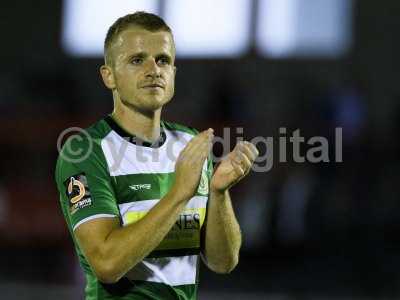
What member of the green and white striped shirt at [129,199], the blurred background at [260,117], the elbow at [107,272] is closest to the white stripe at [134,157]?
the green and white striped shirt at [129,199]

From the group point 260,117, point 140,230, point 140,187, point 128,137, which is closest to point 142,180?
point 140,187

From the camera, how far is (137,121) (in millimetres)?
2576

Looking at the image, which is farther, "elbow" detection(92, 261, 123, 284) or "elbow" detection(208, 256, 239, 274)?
"elbow" detection(208, 256, 239, 274)

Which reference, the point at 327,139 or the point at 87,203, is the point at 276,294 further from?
the point at 87,203

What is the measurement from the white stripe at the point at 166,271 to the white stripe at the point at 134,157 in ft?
0.90

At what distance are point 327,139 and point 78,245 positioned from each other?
6338 millimetres

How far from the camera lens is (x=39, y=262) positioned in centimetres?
806

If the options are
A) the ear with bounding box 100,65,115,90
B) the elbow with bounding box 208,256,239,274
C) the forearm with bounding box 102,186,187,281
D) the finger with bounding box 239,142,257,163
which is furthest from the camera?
the elbow with bounding box 208,256,239,274

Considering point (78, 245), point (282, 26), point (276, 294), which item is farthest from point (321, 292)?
point (282, 26)

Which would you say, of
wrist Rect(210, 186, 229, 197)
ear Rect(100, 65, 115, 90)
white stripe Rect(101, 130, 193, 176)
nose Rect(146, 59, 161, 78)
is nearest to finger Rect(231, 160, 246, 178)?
wrist Rect(210, 186, 229, 197)

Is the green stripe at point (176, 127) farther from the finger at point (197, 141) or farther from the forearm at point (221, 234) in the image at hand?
the finger at point (197, 141)

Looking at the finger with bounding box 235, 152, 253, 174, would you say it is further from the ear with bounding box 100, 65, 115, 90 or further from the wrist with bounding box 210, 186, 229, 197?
the ear with bounding box 100, 65, 115, 90

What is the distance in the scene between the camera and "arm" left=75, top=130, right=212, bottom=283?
2.24 m

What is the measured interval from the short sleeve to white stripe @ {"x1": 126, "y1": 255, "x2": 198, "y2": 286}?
0.19 m
